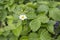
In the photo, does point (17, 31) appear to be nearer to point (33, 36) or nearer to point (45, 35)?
point (33, 36)

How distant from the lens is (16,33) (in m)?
2.34

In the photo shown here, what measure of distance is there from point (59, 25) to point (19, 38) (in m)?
0.51

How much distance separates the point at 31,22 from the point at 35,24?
55 millimetres

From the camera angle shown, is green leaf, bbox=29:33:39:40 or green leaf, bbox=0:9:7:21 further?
green leaf, bbox=0:9:7:21

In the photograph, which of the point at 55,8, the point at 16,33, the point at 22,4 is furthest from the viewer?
the point at 22,4

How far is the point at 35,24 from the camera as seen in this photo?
2.34 metres

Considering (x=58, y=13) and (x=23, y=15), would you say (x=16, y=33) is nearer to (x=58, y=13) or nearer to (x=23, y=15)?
(x=23, y=15)

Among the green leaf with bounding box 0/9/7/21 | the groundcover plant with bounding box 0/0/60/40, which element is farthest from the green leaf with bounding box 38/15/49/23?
the green leaf with bounding box 0/9/7/21

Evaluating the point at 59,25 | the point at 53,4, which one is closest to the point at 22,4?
the point at 53,4

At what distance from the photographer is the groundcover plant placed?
2350 millimetres

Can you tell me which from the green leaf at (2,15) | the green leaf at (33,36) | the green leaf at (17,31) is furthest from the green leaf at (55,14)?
the green leaf at (2,15)

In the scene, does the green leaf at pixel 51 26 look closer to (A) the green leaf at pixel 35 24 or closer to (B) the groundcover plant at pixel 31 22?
(B) the groundcover plant at pixel 31 22

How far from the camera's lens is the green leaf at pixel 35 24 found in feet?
7.58

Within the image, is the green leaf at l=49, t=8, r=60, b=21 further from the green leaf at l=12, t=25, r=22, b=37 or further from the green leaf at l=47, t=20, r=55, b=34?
the green leaf at l=12, t=25, r=22, b=37
